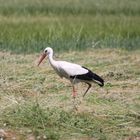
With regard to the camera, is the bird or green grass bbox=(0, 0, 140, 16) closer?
the bird

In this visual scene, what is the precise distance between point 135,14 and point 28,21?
5.29m

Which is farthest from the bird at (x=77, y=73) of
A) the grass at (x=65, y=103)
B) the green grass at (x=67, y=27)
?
the green grass at (x=67, y=27)

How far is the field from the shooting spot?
7.32m

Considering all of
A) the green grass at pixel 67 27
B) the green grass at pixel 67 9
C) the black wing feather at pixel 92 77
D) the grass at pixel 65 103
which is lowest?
the green grass at pixel 67 9

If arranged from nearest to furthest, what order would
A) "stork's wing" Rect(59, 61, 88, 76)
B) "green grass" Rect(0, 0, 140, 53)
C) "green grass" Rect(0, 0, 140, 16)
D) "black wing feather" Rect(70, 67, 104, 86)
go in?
"black wing feather" Rect(70, 67, 104, 86)
"stork's wing" Rect(59, 61, 88, 76)
"green grass" Rect(0, 0, 140, 53)
"green grass" Rect(0, 0, 140, 16)

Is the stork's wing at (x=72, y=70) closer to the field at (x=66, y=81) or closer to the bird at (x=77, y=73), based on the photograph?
A: the bird at (x=77, y=73)

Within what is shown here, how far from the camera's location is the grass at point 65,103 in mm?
7215

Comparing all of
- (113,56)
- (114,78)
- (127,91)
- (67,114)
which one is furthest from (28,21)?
(67,114)

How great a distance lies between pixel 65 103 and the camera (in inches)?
339

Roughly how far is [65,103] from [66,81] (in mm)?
2011

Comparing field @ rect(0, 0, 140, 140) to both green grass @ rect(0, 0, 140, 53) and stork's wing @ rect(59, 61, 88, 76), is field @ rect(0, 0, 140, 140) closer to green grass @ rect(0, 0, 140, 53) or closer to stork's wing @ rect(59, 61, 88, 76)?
green grass @ rect(0, 0, 140, 53)


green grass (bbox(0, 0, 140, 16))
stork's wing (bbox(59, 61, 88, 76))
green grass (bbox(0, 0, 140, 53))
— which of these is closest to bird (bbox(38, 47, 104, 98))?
stork's wing (bbox(59, 61, 88, 76))

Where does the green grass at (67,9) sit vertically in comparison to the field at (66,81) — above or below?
below

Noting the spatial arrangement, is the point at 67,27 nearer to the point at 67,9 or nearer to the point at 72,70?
the point at 67,9
